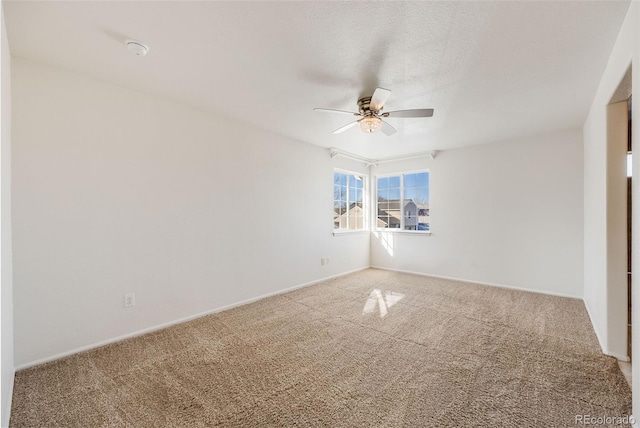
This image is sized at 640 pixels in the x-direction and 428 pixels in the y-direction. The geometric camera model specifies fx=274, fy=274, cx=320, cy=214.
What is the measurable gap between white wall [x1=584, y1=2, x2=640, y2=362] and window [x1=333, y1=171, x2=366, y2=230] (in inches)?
138

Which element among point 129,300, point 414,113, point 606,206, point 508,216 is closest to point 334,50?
point 414,113

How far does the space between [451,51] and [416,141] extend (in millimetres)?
2497

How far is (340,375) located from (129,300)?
6.98 ft

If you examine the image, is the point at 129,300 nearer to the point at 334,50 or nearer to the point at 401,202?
the point at 334,50

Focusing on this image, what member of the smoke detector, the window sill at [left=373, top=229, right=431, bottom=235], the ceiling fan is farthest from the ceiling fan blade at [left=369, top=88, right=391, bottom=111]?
the window sill at [left=373, top=229, right=431, bottom=235]

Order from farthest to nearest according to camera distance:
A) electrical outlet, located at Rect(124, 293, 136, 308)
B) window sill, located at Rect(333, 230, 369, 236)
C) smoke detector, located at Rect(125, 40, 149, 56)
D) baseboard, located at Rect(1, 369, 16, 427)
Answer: window sill, located at Rect(333, 230, 369, 236) < electrical outlet, located at Rect(124, 293, 136, 308) < smoke detector, located at Rect(125, 40, 149, 56) < baseboard, located at Rect(1, 369, 16, 427)

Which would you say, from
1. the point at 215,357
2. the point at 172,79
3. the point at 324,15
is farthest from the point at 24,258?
the point at 324,15

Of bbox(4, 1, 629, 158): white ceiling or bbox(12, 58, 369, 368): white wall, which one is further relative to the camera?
bbox(12, 58, 369, 368): white wall

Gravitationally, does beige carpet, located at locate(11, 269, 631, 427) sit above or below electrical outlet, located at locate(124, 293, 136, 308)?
below

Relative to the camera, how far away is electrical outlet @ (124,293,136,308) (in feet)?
8.66

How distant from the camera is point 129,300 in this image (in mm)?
2662

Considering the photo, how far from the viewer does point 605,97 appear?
2.31 metres

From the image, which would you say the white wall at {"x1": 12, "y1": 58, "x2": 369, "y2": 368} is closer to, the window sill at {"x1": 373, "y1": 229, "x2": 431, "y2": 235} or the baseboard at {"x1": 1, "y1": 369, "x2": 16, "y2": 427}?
the baseboard at {"x1": 1, "y1": 369, "x2": 16, "y2": 427}

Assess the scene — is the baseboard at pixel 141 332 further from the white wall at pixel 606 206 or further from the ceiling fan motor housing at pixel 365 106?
the white wall at pixel 606 206
